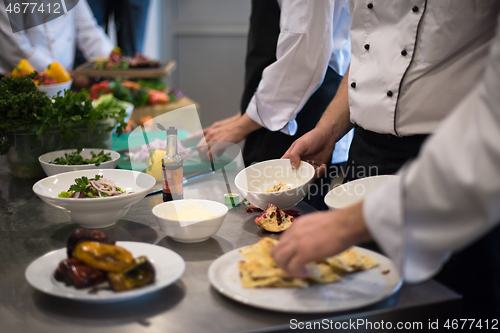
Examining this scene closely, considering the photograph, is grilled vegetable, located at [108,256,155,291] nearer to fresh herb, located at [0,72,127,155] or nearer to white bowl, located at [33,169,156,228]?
white bowl, located at [33,169,156,228]

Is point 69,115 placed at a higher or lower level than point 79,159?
higher

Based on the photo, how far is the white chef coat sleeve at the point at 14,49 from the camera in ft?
10.0

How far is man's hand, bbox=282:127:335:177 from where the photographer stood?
1.39 m

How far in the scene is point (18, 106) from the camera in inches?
60.6

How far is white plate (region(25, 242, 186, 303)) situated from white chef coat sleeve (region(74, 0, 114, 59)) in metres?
3.72

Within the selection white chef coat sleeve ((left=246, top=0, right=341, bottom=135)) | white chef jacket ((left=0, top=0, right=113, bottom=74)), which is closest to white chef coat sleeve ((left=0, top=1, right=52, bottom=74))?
white chef jacket ((left=0, top=0, right=113, bottom=74))

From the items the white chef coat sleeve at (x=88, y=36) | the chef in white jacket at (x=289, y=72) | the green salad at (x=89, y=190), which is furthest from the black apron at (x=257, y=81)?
the white chef coat sleeve at (x=88, y=36)

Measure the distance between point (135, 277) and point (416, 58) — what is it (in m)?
0.90

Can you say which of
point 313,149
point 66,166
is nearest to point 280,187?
point 313,149

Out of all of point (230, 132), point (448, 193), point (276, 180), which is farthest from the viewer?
point (230, 132)

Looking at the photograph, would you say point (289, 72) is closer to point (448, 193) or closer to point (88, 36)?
point (448, 193)

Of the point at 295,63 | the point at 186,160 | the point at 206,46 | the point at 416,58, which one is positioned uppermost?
the point at 416,58

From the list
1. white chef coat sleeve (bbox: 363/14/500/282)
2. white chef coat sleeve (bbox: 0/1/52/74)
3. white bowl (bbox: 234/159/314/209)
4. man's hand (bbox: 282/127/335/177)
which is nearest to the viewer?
white chef coat sleeve (bbox: 363/14/500/282)

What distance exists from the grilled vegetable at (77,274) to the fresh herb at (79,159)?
0.74 metres
